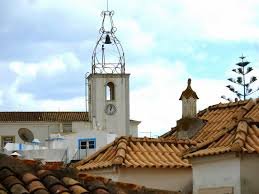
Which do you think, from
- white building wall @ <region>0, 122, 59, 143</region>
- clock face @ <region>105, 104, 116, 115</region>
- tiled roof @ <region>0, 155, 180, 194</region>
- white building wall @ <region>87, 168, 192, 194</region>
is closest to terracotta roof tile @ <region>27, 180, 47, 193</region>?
tiled roof @ <region>0, 155, 180, 194</region>

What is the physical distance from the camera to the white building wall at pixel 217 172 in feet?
58.3

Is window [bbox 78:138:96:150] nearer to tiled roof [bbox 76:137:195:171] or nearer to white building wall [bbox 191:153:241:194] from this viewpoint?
tiled roof [bbox 76:137:195:171]

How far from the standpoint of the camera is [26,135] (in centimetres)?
7181

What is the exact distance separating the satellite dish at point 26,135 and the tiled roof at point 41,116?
1.72m

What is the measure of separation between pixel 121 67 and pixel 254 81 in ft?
59.0

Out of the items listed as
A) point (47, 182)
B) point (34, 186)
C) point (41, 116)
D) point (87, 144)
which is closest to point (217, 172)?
point (47, 182)

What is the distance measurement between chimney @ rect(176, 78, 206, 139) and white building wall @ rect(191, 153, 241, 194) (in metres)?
5.90

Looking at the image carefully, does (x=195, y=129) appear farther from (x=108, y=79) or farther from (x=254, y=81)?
(x=108, y=79)

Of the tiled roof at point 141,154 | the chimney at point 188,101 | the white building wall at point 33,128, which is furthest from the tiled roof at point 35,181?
the white building wall at point 33,128

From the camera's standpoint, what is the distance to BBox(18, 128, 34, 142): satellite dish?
2817 inches

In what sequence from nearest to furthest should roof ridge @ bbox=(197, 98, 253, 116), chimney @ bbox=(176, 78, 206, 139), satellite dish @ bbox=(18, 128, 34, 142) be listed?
roof ridge @ bbox=(197, 98, 253, 116), chimney @ bbox=(176, 78, 206, 139), satellite dish @ bbox=(18, 128, 34, 142)

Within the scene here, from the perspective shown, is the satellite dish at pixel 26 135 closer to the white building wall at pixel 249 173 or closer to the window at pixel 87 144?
the window at pixel 87 144

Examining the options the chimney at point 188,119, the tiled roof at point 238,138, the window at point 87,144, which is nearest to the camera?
the tiled roof at point 238,138

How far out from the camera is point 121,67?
6544cm
